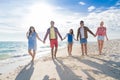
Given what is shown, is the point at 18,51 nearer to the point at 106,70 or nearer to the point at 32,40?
the point at 32,40

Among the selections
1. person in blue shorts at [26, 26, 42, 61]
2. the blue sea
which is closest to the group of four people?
person in blue shorts at [26, 26, 42, 61]

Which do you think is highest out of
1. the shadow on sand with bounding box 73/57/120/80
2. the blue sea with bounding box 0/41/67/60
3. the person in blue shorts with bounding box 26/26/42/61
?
the person in blue shorts with bounding box 26/26/42/61

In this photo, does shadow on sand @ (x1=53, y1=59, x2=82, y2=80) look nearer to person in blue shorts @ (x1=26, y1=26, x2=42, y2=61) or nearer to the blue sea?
person in blue shorts @ (x1=26, y1=26, x2=42, y2=61)

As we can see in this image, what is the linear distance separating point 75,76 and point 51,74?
1.16 metres

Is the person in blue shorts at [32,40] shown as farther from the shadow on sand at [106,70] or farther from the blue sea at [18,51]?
the blue sea at [18,51]

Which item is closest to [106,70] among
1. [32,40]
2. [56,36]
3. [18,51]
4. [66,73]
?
[66,73]

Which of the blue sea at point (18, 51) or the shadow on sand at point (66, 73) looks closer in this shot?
the shadow on sand at point (66, 73)

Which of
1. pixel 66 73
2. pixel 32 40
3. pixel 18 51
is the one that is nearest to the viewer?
pixel 66 73

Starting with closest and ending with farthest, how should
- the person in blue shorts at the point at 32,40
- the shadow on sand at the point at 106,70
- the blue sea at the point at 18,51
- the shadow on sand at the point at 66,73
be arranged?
the shadow on sand at the point at 66,73
the shadow on sand at the point at 106,70
the person in blue shorts at the point at 32,40
the blue sea at the point at 18,51

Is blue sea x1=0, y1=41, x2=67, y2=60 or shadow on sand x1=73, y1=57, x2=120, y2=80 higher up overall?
shadow on sand x1=73, y1=57, x2=120, y2=80

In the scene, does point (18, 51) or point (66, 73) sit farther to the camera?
point (18, 51)

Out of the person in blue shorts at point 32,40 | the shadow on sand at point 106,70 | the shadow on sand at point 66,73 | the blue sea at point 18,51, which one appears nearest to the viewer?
the shadow on sand at point 66,73

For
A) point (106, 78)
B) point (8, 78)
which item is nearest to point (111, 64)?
point (106, 78)

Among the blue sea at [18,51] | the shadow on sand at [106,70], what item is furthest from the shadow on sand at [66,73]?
the blue sea at [18,51]
